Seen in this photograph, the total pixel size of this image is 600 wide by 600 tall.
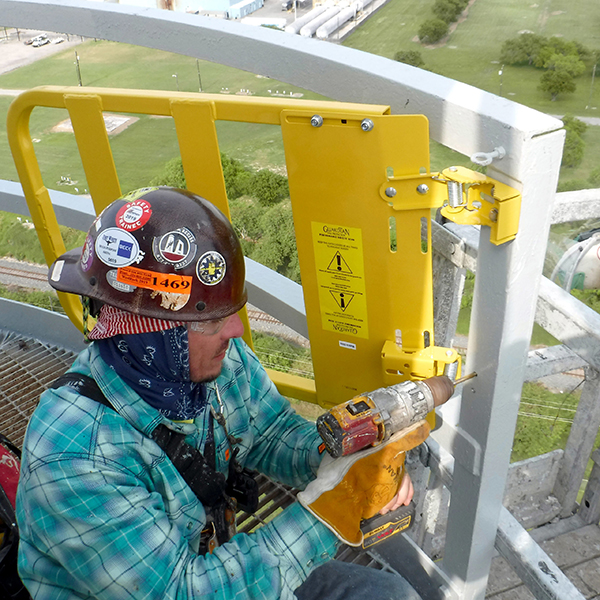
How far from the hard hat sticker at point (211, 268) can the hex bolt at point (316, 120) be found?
0.50 metres

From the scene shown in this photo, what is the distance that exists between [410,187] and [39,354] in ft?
10.6

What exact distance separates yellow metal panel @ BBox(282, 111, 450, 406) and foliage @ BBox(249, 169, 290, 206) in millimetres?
11943

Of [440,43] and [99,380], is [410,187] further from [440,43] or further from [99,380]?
[440,43]

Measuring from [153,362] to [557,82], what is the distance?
76.9 ft

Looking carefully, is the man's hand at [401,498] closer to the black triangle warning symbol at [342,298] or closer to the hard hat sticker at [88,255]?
the black triangle warning symbol at [342,298]

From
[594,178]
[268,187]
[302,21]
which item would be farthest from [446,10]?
[302,21]

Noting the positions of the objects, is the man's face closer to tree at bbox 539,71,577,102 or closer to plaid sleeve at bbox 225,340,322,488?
plaid sleeve at bbox 225,340,322,488

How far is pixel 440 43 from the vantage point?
21516 mm

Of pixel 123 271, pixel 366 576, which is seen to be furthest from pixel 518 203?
pixel 366 576

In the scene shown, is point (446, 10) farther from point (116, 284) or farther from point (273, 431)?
point (116, 284)

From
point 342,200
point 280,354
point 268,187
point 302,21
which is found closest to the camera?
point 342,200

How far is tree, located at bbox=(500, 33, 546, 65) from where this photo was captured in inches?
846

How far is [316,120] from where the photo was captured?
1802mm

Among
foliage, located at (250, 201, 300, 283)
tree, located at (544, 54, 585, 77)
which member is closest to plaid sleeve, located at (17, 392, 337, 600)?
foliage, located at (250, 201, 300, 283)
